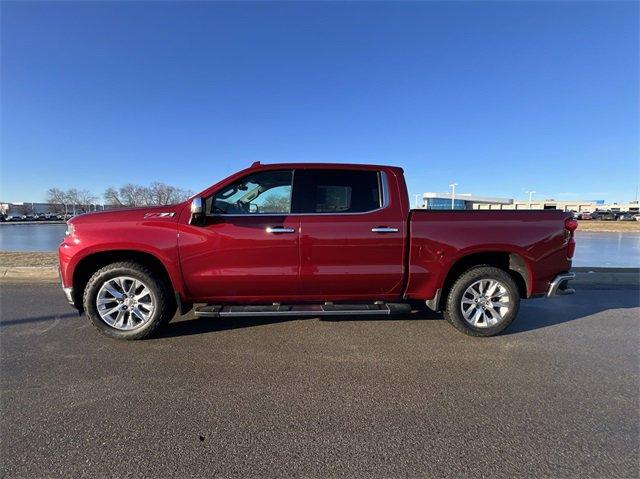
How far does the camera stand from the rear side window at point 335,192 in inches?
164

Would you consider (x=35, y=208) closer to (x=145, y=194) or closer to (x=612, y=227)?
(x=145, y=194)

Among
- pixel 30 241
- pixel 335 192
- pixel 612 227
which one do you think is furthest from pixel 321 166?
pixel 612 227

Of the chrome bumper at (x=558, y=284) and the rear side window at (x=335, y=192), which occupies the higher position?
the rear side window at (x=335, y=192)

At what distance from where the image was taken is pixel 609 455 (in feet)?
7.36

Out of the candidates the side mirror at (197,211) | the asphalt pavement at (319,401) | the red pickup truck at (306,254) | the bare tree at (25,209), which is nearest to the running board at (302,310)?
the red pickup truck at (306,254)

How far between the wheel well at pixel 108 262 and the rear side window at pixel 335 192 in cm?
168

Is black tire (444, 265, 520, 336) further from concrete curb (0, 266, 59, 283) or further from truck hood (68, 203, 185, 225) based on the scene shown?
concrete curb (0, 266, 59, 283)

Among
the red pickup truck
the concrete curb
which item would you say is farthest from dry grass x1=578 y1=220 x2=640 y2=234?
the concrete curb

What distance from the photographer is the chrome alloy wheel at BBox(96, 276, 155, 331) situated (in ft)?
13.2

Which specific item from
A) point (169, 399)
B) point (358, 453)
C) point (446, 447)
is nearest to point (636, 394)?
point (446, 447)

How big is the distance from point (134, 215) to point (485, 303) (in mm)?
4145

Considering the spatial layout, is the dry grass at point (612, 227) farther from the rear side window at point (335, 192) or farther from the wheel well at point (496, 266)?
the rear side window at point (335, 192)

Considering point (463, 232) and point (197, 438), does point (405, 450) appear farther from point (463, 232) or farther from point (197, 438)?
point (463, 232)

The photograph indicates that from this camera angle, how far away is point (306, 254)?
13.2ft
